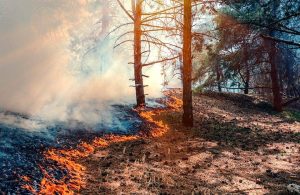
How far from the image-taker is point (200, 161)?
872cm

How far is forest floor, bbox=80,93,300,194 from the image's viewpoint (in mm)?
6723

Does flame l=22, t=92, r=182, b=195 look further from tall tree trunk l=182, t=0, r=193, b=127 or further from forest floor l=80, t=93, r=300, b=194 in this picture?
tall tree trunk l=182, t=0, r=193, b=127

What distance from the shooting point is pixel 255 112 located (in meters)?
19.9

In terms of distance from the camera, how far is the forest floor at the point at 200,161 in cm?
672

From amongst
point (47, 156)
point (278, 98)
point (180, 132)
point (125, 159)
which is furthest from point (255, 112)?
point (47, 156)

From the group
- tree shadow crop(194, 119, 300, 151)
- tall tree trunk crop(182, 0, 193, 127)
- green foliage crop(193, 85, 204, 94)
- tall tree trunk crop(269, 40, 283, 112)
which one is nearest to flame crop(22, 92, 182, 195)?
tall tree trunk crop(182, 0, 193, 127)

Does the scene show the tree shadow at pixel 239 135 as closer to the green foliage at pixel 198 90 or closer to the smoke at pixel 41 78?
the smoke at pixel 41 78

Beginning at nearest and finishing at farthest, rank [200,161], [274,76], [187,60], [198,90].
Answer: [200,161], [187,60], [274,76], [198,90]

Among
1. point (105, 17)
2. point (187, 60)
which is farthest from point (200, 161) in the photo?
point (105, 17)

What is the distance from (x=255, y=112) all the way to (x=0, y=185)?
55.3 feet

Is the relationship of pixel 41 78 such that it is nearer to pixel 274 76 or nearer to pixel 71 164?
pixel 71 164

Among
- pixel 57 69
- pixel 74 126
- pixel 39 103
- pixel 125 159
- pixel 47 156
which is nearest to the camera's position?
pixel 47 156

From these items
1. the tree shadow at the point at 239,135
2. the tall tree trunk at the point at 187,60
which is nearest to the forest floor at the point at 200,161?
the tree shadow at the point at 239,135

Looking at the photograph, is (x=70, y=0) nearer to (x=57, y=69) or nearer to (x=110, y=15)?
(x=110, y=15)
